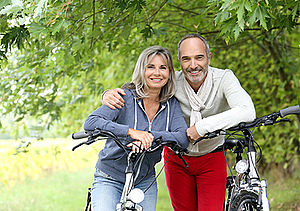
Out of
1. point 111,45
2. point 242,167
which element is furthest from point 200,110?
point 111,45

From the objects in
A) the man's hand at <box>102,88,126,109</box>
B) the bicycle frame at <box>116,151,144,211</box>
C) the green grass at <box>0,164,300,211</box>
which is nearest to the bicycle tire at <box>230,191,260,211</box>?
the bicycle frame at <box>116,151,144,211</box>

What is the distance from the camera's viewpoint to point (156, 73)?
3088 millimetres

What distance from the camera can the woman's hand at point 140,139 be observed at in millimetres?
2711

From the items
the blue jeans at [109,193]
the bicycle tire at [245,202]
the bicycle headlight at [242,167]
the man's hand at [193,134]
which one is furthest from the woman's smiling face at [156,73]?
the bicycle tire at [245,202]

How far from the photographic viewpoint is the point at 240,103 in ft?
9.93

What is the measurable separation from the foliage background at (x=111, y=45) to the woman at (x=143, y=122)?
56 cm

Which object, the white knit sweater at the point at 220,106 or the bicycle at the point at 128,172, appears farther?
the white knit sweater at the point at 220,106

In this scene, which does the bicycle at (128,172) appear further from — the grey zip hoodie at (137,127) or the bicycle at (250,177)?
the bicycle at (250,177)

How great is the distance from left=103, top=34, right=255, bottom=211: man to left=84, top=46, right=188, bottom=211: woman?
0.12m

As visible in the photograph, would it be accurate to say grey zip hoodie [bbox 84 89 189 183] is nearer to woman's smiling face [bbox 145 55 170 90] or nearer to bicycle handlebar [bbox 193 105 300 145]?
woman's smiling face [bbox 145 55 170 90]

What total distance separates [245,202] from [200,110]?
893 millimetres

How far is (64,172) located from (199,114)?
9.39 meters

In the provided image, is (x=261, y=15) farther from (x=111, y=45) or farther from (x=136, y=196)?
(x=111, y=45)

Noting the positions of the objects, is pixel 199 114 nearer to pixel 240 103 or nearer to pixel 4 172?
pixel 240 103
